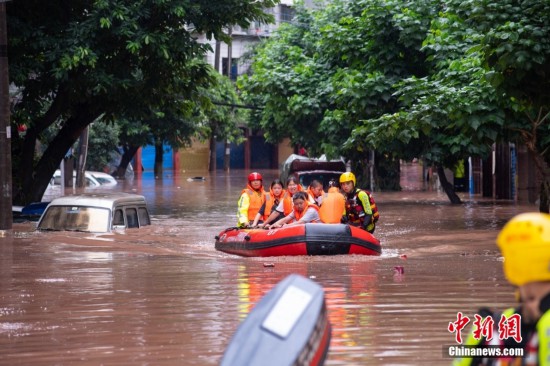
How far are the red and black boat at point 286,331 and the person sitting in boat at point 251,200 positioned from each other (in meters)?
14.1

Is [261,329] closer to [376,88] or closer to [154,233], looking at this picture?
[154,233]

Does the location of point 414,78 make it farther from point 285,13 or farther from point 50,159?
point 285,13

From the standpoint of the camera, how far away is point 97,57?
2345 centimetres

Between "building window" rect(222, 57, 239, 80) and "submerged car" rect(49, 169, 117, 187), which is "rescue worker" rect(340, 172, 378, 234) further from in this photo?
"building window" rect(222, 57, 239, 80)

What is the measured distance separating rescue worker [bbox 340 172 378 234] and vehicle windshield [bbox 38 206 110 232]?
4340 millimetres

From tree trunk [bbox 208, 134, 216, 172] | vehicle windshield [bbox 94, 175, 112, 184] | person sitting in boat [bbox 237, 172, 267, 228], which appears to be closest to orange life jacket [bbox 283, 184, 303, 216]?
person sitting in boat [bbox 237, 172, 267, 228]

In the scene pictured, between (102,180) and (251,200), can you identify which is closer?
(251,200)

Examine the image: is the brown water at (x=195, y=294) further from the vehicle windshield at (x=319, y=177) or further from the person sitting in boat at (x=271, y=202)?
the vehicle windshield at (x=319, y=177)

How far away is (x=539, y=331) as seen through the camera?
396 centimetres

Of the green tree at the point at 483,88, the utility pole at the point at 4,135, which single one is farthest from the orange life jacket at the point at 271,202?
the utility pole at the point at 4,135

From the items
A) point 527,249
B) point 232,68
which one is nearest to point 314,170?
point 527,249

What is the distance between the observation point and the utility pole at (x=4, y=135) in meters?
20.4

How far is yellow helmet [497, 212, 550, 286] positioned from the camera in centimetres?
399

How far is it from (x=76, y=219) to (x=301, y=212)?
4.32 metres
